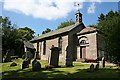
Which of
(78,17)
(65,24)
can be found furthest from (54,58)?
(65,24)

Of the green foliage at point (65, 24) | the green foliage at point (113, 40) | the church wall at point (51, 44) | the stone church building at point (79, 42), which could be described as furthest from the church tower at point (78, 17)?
the green foliage at point (65, 24)

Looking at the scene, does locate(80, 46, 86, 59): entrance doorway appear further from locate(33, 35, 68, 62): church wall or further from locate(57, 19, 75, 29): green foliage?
locate(57, 19, 75, 29): green foliage

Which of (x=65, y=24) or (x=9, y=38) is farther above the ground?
(x=65, y=24)

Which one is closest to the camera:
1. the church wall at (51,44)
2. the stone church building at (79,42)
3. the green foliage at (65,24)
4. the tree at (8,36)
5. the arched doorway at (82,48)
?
the stone church building at (79,42)

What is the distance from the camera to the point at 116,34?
15156 mm

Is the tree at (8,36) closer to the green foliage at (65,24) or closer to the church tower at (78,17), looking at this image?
the church tower at (78,17)

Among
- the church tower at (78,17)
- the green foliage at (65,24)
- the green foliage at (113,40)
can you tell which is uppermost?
the green foliage at (65,24)

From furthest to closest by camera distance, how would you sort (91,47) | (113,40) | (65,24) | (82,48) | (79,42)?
1. (65,24)
2. (79,42)
3. (82,48)
4. (91,47)
5. (113,40)

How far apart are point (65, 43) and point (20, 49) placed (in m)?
18.6

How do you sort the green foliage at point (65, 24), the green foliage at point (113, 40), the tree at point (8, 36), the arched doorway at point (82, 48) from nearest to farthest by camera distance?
the green foliage at point (113, 40), the arched doorway at point (82, 48), the tree at point (8, 36), the green foliage at point (65, 24)

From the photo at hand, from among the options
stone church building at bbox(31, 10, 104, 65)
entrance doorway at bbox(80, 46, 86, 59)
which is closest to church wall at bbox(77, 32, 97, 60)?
stone church building at bbox(31, 10, 104, 65)

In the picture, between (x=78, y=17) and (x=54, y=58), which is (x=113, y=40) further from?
(x=78, y=17)

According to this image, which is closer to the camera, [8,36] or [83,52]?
[83,52]

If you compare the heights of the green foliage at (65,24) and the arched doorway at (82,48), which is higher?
the green foliage at (65,24)
